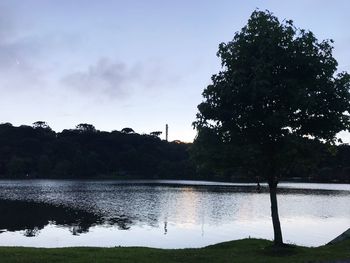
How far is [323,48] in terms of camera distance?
2803 cm

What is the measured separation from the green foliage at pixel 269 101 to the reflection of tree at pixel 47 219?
3558 cm

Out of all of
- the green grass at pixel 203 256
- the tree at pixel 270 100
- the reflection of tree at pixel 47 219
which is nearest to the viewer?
the green grass at pixel 203 256

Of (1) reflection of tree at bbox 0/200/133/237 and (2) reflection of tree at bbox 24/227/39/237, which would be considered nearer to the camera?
(2) reflection of tree at bbox 24/227/39/237

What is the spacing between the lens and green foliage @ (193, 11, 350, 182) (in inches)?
1060

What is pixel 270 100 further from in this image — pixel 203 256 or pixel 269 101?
pixel 203 256

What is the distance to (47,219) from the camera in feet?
237

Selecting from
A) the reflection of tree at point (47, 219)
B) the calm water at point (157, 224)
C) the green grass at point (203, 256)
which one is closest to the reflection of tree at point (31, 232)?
the reflection of tree at point (47, 219)

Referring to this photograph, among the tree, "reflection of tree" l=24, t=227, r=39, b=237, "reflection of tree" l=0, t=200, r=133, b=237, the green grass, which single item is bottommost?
"reflection of tree" l=24, t=227, r=39, b=237

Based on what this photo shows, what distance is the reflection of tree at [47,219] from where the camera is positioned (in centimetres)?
6238

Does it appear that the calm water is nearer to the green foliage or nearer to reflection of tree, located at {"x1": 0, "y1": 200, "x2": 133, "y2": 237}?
reflection of tree, located at {"x1": 0, "y1": 200, "x2": 133, "y2": 237}

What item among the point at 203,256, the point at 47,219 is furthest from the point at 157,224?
the point at 203,256

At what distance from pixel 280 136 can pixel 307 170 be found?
5.82m

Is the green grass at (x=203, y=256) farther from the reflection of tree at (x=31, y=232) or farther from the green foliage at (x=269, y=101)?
the reflection of tree at (x=31, y=232)

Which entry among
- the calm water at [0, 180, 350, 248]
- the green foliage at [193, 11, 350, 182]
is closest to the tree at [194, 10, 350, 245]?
the green foliage at [193, 11, 350, 182]
